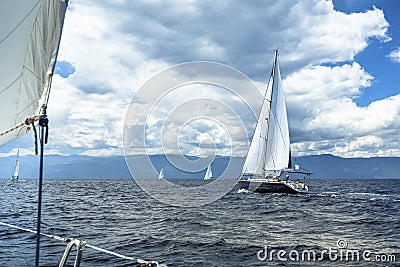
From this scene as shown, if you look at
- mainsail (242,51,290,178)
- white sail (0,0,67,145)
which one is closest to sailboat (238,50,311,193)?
mainsail (242,51,290,178)

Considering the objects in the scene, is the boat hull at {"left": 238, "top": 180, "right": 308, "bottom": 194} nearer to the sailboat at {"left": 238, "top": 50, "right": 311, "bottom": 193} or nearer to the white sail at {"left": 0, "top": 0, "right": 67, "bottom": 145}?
the sailboat at {"left": 238, "top": 50, "right": 311, "bottom": 193}

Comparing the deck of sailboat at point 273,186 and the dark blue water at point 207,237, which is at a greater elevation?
the deck of sailboat at point 273,186

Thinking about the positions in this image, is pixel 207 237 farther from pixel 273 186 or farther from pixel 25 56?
pixel 273 186

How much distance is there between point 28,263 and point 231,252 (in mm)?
8815

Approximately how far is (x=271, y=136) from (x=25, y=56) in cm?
6291

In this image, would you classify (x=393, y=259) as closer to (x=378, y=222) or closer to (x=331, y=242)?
(x=331, y=242)

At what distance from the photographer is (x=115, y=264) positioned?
15.0 m

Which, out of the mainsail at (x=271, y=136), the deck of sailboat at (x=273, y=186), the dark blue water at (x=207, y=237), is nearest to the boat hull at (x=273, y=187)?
the deck of sailboat at (x=273, y=186)

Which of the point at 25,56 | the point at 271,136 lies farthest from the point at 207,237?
the point at 271,136

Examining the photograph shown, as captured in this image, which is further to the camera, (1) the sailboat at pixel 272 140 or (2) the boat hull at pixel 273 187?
(1) the sailboat at pixel 272 140

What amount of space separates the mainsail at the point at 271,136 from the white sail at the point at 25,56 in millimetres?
62000

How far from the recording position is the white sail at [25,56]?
3604mm

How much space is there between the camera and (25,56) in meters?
3.98

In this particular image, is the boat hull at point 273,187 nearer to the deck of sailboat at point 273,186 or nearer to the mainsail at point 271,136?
the deck of sailboat at point 273,186
